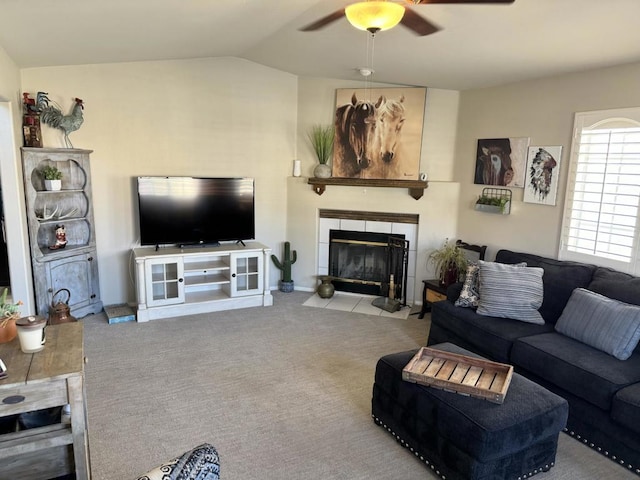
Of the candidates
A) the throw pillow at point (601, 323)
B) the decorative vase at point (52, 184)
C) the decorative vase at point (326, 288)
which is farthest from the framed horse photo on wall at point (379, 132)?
the decorative vase at point (52, 184)

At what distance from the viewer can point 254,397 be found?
3.16m

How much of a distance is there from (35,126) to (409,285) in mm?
4241

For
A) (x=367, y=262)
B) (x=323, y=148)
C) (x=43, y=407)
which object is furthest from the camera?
(x=367, y=262)

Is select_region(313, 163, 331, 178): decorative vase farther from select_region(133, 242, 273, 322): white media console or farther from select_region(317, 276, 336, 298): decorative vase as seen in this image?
select_region(317, 276, 336, 298): decorative vase

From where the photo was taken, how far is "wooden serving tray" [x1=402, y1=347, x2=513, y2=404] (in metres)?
2.34

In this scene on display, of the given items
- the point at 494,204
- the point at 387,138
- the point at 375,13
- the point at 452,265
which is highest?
the point at 375,13

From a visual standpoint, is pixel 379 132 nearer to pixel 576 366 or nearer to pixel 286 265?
pixel 286 265

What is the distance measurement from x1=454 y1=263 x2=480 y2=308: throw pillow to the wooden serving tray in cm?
104

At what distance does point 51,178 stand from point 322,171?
112 inches

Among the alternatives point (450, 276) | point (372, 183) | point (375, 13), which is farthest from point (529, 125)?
point (375, 13)

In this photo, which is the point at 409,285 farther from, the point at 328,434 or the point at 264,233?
the point at 328,434

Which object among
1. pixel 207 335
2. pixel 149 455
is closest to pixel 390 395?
pixel 149 455

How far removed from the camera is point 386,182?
516 centimetres

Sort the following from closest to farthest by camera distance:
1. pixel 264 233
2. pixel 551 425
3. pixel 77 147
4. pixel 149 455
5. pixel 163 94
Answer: pixel 551 425, pixel 149 455, pixel 77 147, pixel 163 94, pixel 264 233
